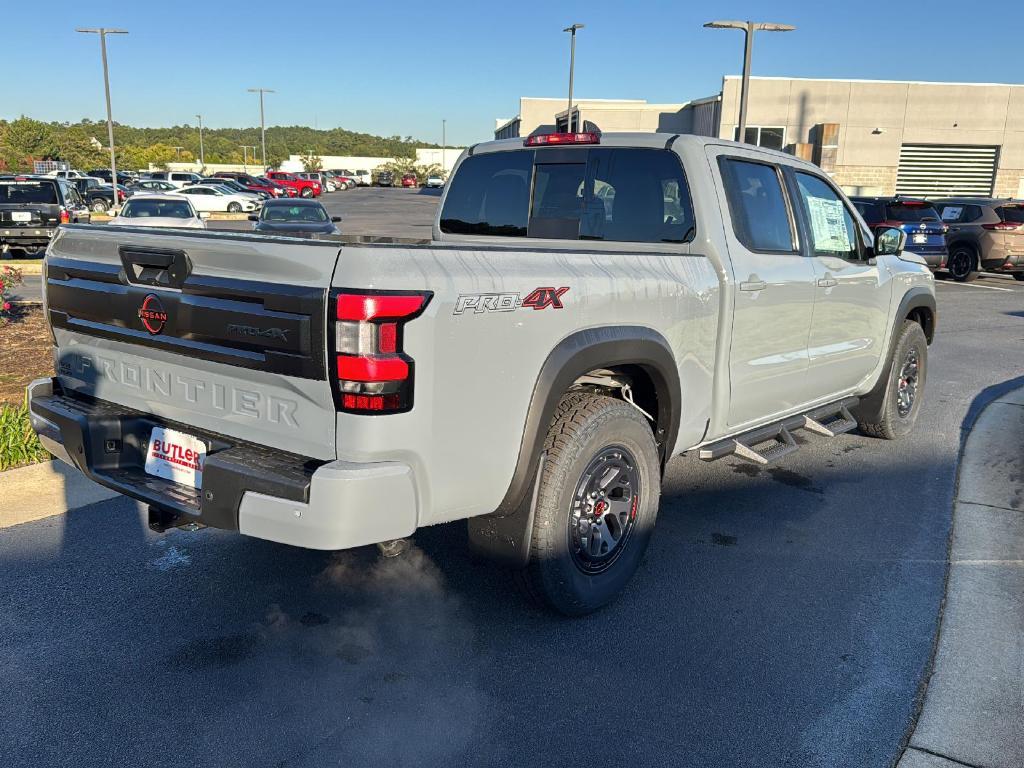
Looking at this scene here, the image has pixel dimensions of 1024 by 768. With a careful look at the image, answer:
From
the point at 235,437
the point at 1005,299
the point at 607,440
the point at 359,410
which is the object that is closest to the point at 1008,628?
the point at 607,440

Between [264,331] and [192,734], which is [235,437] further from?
[192,734]

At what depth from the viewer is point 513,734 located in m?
2.85

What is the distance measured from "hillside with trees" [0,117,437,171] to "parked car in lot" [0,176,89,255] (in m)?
56.9

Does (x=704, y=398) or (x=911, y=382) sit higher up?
(x=704, y=398)

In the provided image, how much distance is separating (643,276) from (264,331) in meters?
1.62

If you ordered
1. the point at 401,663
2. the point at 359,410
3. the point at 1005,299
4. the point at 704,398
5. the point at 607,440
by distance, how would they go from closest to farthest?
the point at 359,410 → the point at 401,663 → the point at 607,440 → the point at 704,398 → the point at 1005,299

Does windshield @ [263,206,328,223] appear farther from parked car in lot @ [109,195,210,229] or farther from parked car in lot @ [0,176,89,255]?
parked car in lot @ [0,176,89,255]

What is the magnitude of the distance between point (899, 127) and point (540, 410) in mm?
45699

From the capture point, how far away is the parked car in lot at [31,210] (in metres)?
16.5

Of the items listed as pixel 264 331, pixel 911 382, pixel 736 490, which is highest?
pixel 264 331

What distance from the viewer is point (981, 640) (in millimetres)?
3498

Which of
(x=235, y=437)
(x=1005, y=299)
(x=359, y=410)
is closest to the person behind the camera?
(x=359, y=410)

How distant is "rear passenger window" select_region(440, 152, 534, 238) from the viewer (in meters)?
4.71

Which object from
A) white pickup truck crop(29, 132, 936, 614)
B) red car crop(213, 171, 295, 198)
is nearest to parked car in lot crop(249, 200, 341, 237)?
white pickup truck crop(29, 132, 936, 614)
